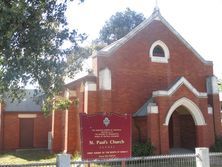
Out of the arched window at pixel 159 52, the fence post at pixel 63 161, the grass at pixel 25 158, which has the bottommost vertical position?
the grass at pixel 25 158

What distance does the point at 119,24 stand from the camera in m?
47.5

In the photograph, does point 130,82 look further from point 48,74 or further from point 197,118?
point 48,74

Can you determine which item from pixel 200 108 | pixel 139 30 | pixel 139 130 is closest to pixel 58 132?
pixel 139 130

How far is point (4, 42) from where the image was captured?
33.5 ft

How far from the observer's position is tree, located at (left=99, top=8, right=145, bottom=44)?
46.8 metres

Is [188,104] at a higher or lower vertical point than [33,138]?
higher

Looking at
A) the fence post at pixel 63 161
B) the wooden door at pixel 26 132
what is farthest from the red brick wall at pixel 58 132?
the fence post at pixel 63 161

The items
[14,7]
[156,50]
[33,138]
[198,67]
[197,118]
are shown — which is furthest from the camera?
[33,138]

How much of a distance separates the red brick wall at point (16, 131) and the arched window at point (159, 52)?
42.5ft

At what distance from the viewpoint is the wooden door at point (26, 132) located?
3096 cm

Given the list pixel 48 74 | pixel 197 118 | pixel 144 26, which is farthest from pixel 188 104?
pixel 48 74

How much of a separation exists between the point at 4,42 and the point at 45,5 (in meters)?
2.05

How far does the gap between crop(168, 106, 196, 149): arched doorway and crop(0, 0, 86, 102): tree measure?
42.7ft

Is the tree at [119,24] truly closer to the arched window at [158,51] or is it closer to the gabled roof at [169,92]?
the arched window at [158,51]
